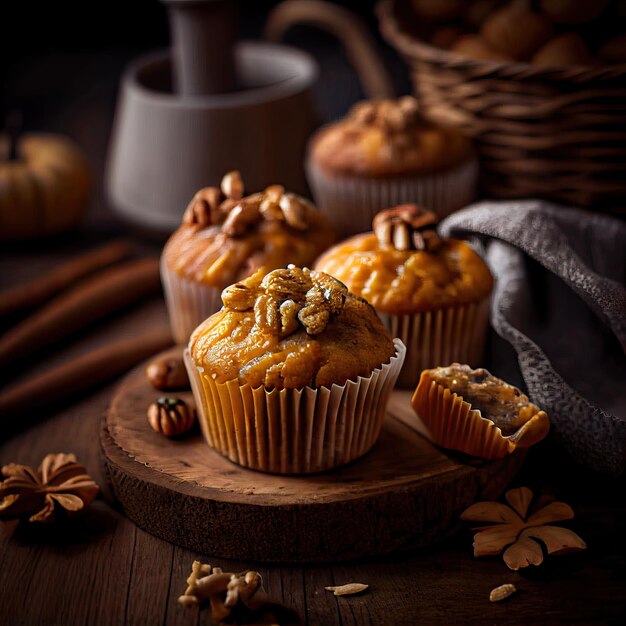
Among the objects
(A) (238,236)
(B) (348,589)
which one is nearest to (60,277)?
(A) (238,236)

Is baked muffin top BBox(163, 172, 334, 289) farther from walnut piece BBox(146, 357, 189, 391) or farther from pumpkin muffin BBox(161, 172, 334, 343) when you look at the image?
walnut piece BBox(146, 357, 189, 391)

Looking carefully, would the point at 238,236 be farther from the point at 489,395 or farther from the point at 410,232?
the point at 489,395

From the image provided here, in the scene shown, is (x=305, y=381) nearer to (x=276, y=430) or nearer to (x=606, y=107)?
(x=276, y=430)

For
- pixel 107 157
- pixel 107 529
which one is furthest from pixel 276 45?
pixel 107 529

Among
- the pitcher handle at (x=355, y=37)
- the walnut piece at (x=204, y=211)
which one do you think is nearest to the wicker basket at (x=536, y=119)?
the pitcher handle at (x=355, y=37)

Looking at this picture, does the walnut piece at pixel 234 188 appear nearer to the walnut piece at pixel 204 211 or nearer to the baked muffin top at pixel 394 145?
the walnut piece at pixel 204 211

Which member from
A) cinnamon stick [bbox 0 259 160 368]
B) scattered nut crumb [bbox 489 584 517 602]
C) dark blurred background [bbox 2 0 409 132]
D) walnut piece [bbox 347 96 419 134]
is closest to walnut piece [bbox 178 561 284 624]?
scattered nut crumb [bbox 489 584 517 602]
